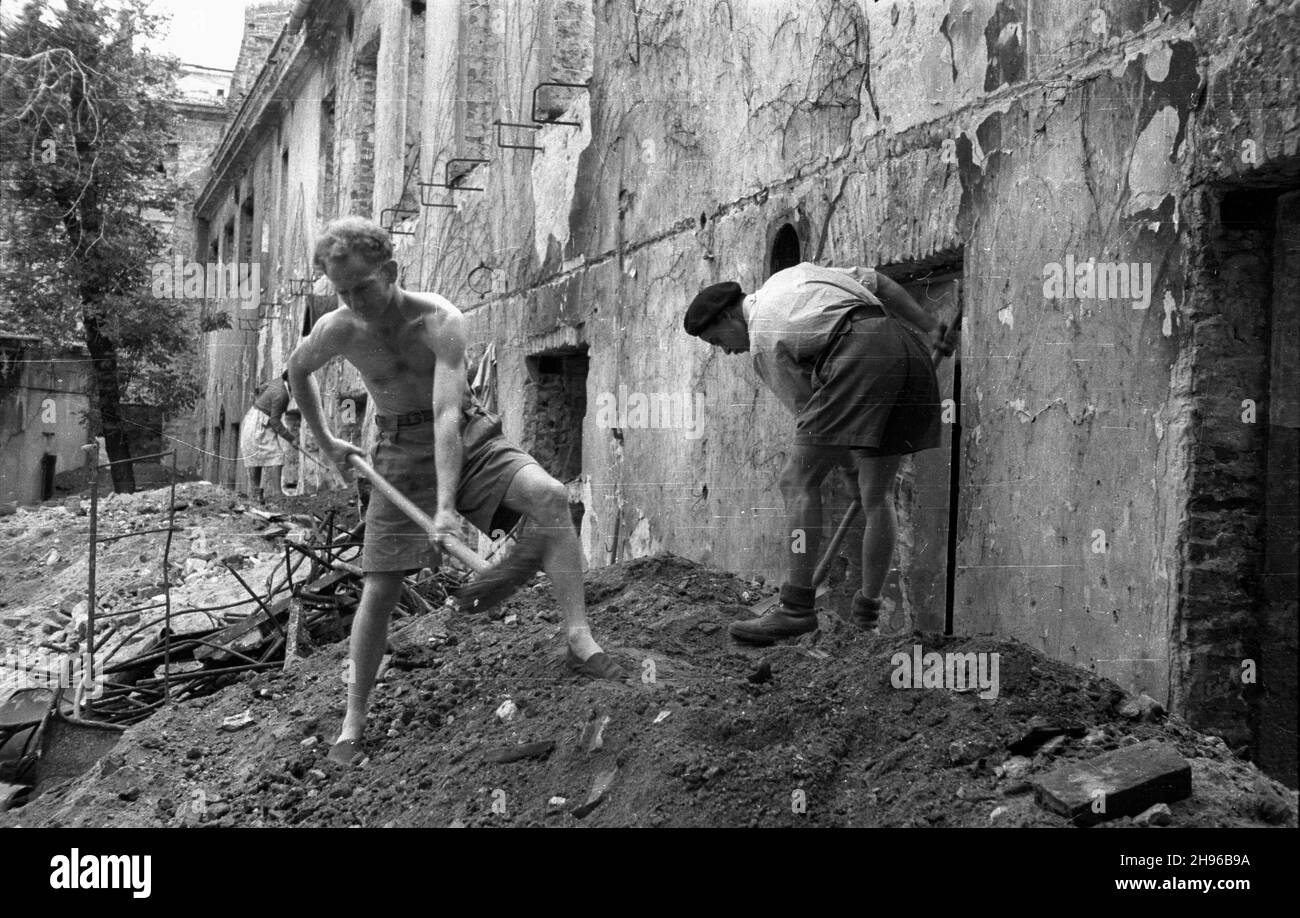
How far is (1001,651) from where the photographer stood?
170 inches

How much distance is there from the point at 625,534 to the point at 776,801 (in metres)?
4.41

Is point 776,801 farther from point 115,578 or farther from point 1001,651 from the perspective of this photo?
point 115,578

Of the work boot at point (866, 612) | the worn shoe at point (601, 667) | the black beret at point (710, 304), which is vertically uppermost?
the black beret at point (710, 304)

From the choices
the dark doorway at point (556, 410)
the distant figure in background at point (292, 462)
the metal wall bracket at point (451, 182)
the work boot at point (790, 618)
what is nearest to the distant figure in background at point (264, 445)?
the distant figure in background at point (292, 462)

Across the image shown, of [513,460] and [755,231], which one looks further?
[755,231]

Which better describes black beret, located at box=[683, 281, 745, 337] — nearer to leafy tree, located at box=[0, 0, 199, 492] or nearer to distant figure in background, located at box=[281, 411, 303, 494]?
leafy tree, located at box=[0, 0, 199, 492]

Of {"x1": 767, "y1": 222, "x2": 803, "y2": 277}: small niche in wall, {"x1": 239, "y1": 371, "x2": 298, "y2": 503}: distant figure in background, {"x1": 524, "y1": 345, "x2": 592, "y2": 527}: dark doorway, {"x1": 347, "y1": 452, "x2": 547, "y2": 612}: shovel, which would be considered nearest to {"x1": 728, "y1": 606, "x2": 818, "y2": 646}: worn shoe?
{"x1": 347, "y1": 452, "x2": 547, "y2": 612}: shovel

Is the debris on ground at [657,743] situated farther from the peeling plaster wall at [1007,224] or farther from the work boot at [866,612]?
the peeling plaster wall at [1007,224]

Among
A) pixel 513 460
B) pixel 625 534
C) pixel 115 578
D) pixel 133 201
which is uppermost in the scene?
pixel 133 201

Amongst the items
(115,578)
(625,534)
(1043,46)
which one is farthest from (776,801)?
(115,578)

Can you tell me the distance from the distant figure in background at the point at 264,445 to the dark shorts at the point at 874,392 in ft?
30.8

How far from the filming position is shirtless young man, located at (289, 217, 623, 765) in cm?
457

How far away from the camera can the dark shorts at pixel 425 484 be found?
4711 mm

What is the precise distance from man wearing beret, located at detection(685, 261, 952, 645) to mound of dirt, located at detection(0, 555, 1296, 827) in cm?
29
